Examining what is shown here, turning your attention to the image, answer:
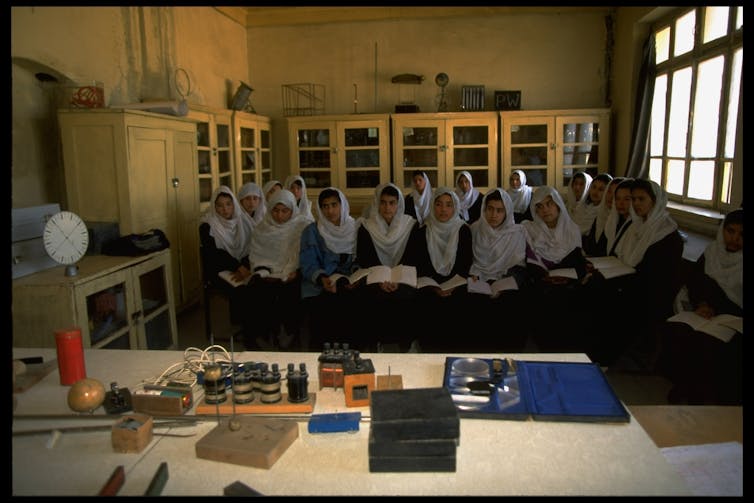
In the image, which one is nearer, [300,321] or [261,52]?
[300,321]

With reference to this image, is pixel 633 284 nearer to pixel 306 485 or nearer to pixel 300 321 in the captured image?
pixel 300 321

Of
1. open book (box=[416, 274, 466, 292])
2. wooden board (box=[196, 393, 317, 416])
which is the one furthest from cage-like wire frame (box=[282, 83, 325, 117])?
wooden board (box=[196, 393, 317, 416])

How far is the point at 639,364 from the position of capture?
3.27 metres

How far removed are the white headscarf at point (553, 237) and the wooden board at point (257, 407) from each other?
92.1 inches

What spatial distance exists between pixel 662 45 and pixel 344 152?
332 cm

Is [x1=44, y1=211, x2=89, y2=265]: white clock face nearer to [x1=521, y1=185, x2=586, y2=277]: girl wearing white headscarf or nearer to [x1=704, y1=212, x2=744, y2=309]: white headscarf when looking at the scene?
[x1=521, y1=185, x2=586, y2=277]: girl wearing white headscarf

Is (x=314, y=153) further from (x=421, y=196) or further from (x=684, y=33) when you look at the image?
(x=684, y=33)

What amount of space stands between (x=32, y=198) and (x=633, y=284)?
3493 millimetres

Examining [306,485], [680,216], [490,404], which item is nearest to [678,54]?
[680,216]

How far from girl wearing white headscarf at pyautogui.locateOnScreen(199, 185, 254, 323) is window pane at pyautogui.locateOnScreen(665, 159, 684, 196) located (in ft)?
11.6

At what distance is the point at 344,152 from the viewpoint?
20.5ft

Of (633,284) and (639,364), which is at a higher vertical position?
(633,284)

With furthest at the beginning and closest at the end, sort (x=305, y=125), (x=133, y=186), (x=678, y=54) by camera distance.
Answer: (x=305, y=125) < (x=678, y=54) < (x=133, y=186)

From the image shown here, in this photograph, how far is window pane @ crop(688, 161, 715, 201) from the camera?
156 inches
